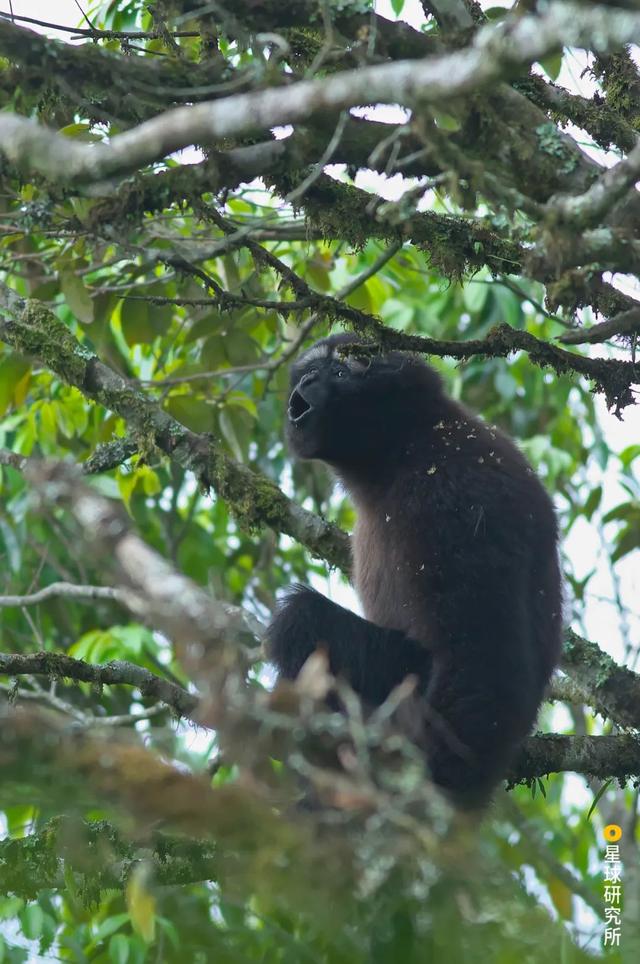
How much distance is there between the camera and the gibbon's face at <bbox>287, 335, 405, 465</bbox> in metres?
6.58

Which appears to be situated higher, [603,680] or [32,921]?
[603,680]

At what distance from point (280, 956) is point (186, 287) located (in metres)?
4.41

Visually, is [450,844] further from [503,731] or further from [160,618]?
[503,731]

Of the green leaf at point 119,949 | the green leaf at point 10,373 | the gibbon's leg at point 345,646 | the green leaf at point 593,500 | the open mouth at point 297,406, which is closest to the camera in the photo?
the green leaf at point 119,949

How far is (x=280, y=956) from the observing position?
372 cm

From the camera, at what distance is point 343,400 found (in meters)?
6.59

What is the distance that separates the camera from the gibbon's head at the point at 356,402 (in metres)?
6.57

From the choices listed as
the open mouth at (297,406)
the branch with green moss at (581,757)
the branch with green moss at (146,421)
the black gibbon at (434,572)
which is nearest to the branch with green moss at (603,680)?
the branch with green moss at (581,757)

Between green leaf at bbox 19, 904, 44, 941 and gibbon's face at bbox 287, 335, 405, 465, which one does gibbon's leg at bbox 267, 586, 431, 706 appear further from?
green leaf at bbox 19, 904, 44, 941

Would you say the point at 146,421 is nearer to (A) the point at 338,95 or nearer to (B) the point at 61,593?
(B) the point at 61,593

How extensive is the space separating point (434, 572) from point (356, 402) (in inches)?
52.7

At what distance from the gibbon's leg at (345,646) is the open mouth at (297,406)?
1309mm

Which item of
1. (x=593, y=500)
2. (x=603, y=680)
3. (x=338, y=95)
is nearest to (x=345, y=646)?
(x=603, y=680)

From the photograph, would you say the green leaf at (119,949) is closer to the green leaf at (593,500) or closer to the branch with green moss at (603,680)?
the branch with green moss at (603,680)
